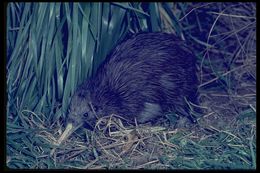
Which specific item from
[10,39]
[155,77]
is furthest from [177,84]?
[10,39]

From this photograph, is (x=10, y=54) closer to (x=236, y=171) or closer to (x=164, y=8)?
(x=164, y=8)

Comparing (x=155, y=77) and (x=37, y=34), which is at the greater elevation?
(x=37, y=34)

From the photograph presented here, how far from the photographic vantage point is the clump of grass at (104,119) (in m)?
2.79

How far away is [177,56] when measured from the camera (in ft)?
10.5

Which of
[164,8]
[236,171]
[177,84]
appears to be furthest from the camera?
[164,8]

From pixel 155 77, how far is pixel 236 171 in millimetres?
905

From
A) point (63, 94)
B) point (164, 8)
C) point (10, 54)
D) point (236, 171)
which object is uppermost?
point (164, 8)

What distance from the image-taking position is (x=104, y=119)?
3.17 metres

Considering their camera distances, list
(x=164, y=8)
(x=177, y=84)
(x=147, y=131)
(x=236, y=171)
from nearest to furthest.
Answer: (x=236, y=171) < (x=147, y=131) < (x=177, y=84) < (x=164, y=8)

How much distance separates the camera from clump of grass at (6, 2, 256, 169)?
2.79m

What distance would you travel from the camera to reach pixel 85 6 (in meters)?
3.15

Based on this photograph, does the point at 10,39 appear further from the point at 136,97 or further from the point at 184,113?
the point at 184,113

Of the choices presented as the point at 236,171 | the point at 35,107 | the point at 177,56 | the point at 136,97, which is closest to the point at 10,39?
the point at 35,107

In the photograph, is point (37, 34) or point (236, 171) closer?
point (236, 171)
